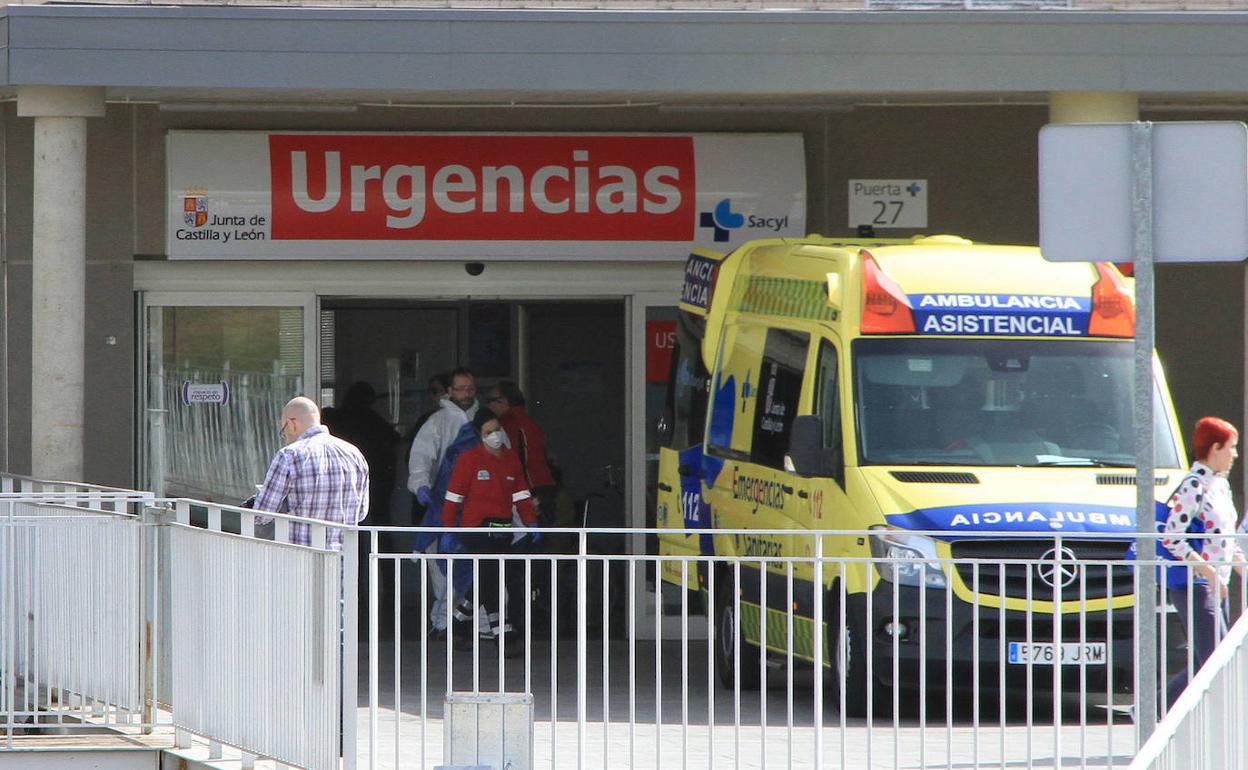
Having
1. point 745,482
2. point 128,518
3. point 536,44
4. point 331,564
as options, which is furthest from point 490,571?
point 331,564

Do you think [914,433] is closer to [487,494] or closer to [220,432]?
[487,494]

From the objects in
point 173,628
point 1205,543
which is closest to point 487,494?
point 173,628

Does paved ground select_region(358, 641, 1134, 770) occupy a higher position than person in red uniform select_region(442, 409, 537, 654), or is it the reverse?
person in red uniform select_region(442, 409, 537, 654)

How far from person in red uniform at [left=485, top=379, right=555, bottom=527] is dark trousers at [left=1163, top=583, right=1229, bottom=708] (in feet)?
19.5

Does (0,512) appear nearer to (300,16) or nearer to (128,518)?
(128,518)

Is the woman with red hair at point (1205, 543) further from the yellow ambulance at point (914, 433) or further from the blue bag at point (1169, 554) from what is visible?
the yellow ambulance at point (914, 433)

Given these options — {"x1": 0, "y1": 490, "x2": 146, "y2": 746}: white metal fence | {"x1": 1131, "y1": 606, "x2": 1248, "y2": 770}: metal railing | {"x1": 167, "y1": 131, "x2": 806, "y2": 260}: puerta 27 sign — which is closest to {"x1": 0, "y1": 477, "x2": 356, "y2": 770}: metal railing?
{"x1": 0, "y1": 490, "x2": 146, "y2": 746}: white metal fence

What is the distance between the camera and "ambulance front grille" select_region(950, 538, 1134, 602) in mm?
7379

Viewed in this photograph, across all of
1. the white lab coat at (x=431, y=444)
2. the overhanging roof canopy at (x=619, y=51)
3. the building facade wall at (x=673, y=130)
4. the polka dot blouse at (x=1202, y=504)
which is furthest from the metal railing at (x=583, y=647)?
the building facade wall at (x=673, y=130)

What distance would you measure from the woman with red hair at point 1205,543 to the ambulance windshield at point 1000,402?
1.30 meters

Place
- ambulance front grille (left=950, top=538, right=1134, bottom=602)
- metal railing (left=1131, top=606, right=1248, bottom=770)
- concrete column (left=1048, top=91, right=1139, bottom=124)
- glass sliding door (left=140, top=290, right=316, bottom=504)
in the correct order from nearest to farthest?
metal railing (left=1131, top=606, right=1248, bottom=770) → ambulance front grille (left=950, top=538, right=1134, bottom=602) → concrete column (left=1048, top=91, right=1139, bottom=124) → glass sliding door (left=140, top=290, right=316, bottom=504)

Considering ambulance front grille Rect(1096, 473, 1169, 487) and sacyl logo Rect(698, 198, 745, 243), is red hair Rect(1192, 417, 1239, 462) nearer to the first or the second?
ambulance front grille Rect(1096, 473, 1169, 487)

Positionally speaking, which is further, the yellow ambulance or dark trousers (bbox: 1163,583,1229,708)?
the yellow ambulance

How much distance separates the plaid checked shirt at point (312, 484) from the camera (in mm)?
8781
